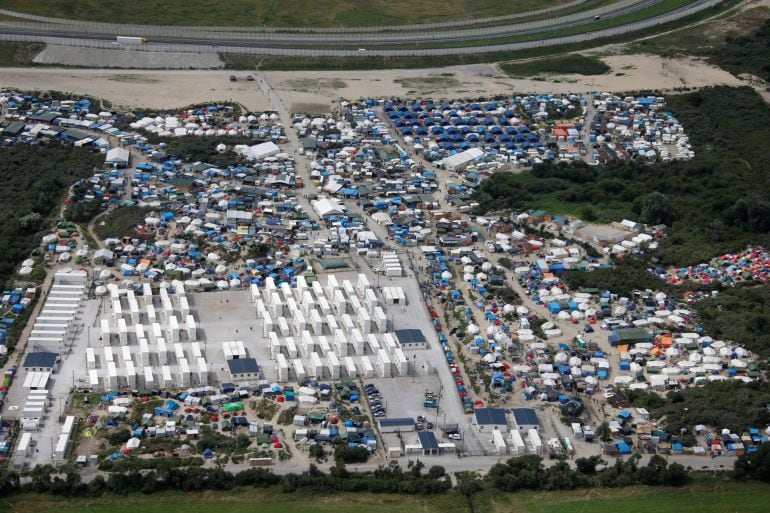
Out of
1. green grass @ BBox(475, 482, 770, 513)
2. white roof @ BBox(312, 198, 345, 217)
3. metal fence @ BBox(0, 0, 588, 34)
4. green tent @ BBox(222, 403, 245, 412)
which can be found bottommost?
green grass @ BBox(475, 482, 770, 513)

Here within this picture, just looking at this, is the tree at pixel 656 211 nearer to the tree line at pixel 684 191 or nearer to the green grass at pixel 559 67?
the tree line at pixel 684 191

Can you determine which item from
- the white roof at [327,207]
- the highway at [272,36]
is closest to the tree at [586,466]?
the white roof at [327,207]

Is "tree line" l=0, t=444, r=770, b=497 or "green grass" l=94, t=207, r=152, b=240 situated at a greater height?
"green grass" l=94, t=207, r=152, b=240

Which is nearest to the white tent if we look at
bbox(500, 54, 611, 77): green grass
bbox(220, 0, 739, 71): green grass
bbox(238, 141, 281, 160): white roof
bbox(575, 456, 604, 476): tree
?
bbox(238, 141, 281, 160): white roof

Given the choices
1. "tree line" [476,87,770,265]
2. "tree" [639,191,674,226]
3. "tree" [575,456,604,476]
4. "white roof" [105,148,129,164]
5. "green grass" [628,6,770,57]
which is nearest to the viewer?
"tree" [575,456,604,476]

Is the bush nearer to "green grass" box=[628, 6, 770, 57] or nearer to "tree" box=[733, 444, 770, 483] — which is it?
"tree" box=[733, 444, 770, 483]

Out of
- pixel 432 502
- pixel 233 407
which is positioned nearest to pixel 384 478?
pixel 432 502
